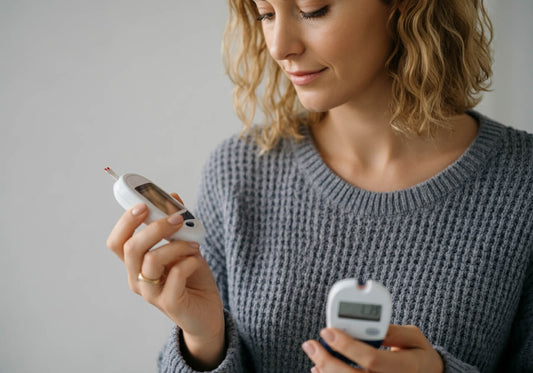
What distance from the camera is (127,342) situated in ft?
4.62

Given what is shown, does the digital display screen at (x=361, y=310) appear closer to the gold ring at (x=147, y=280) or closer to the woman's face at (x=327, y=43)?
the gold ring at (x=147, y=280)

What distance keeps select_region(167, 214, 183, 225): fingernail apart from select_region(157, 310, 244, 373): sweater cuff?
297 mm

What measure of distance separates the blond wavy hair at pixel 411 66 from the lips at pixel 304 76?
0.18 metres

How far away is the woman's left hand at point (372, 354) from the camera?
620 millimetres

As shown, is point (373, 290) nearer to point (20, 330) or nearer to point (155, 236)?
point (155, 236)

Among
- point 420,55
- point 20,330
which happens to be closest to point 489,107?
point 420,55

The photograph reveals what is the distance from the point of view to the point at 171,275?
0.79 meters

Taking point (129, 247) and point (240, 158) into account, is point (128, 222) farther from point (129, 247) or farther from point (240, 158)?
point (240, 158)

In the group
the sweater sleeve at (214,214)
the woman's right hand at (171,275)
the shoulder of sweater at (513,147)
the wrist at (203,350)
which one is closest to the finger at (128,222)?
the woman's right hand at (171,275)

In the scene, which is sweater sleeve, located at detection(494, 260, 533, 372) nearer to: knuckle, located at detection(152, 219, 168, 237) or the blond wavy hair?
the blond wavy hair

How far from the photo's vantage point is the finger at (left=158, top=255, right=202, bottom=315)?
30.9 inches

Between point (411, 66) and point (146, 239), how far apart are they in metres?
0.63

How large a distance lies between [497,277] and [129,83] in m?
1.01

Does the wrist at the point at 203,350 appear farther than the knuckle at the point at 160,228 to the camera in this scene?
Yes
